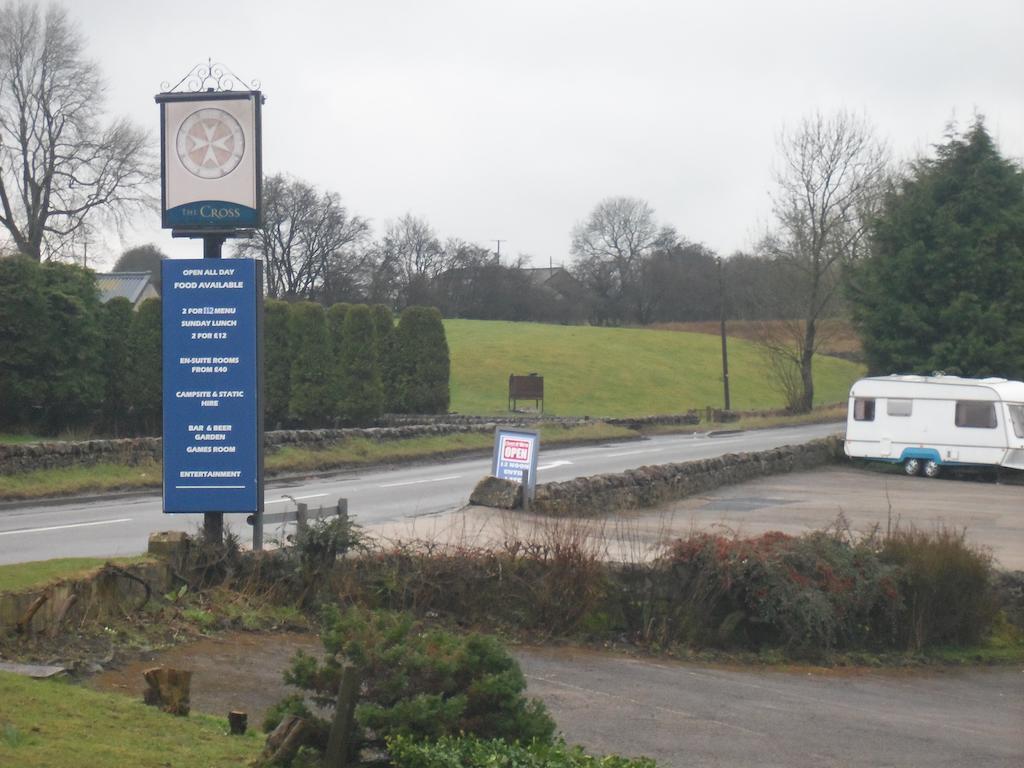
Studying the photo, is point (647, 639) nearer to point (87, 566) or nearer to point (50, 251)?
point (87, 566)

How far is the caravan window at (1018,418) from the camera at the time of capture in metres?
32.7

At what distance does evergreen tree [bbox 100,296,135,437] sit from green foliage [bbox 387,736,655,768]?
31.7 meters

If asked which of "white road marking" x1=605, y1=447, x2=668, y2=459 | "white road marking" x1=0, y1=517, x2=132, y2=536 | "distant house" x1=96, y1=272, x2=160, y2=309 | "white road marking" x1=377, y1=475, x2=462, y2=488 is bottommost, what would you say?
"white road marking" x1=377, y1=475, x2=462, y2=488

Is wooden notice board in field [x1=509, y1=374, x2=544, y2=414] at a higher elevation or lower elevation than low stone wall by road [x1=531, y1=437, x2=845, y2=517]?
higher

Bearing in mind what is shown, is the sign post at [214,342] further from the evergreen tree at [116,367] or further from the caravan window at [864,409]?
the caravan window at [864,409]

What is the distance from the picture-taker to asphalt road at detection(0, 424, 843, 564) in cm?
1559

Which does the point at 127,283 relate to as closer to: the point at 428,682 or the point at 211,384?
the point at 211,384

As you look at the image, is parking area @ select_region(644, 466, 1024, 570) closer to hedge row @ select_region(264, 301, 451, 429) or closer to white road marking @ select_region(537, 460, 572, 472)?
white road marking @ select_region(537, 460, 572, 472)

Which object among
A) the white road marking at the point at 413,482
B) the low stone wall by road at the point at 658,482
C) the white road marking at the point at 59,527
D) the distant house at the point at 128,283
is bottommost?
the white road marking at the point at 413,482

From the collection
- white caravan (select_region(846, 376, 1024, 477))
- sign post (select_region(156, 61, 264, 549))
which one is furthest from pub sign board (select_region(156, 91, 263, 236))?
white caravan (select_region(846, 376, 1024, 477))

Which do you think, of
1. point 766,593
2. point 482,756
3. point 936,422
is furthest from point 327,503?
point 936,422

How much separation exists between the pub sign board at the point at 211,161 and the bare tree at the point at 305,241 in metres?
68.5

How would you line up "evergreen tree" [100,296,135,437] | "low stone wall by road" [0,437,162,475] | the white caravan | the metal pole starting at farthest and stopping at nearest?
"evergreen tree" [100,296,135,437] < the white caravan < "low stone wall by road" [0,437,162,475] < the metal pole

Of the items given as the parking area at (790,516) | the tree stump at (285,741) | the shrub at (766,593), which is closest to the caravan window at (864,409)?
the parking area at (790,516)
